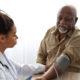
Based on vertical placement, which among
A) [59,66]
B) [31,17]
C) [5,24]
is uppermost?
[5,24]

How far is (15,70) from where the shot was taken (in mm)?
1500

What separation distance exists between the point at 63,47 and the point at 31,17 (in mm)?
555

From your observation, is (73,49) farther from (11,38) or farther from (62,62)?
(11,38)

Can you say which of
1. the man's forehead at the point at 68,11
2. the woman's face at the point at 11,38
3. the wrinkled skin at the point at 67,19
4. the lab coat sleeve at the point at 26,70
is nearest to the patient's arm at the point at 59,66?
the lab coat sleeve at the point at 26,70

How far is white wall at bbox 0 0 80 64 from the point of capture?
2.19 metres

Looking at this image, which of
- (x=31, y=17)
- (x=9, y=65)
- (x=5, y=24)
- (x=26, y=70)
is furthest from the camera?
(x=31, y=17)

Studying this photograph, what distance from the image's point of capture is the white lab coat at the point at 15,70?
1.32 meters

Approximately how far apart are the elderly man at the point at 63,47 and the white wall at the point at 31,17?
28 centimetres

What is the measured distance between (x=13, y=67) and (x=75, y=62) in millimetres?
569

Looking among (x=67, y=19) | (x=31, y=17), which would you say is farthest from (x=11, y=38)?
(x=31, y=17)

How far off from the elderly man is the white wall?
0.28m

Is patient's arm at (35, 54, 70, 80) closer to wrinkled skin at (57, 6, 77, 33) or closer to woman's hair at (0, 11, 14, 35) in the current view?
wrinkled skin at (57, 6, 77, 33)

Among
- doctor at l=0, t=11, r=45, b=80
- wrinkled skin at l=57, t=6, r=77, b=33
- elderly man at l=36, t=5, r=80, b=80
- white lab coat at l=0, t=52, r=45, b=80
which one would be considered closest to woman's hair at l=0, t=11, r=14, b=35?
doctor at l=0, t=11, r=45, b=80

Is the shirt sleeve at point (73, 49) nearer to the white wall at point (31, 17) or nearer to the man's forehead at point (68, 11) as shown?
the man's forehead at point (68, 11)
